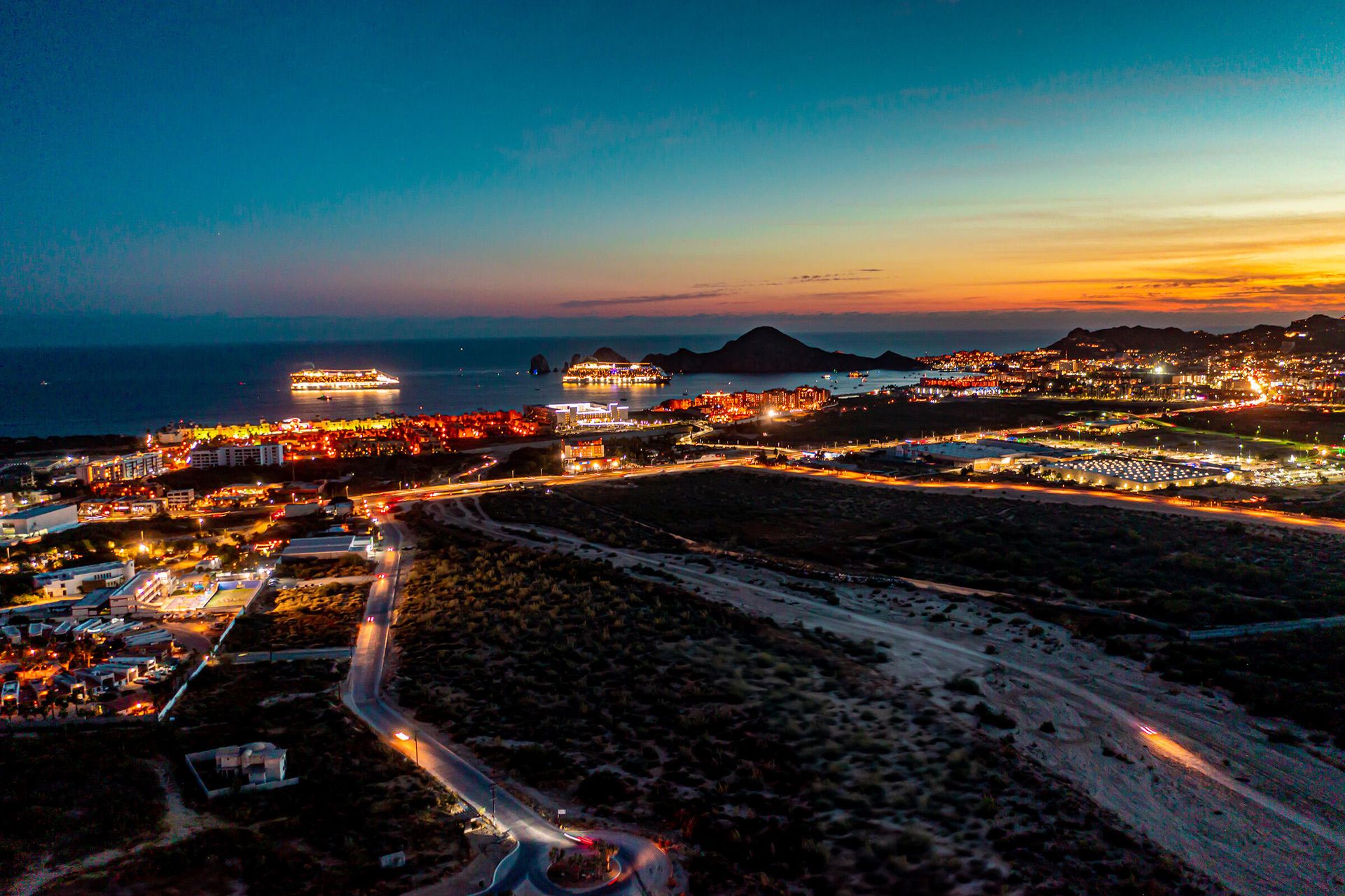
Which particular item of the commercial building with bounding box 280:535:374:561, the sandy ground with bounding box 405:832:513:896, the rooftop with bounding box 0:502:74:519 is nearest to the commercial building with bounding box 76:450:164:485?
the rooftop with bounding box 0:502:74:519

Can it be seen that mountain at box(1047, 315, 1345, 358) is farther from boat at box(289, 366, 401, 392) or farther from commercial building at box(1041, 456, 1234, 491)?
boat at box(289, 366, 401, 392)

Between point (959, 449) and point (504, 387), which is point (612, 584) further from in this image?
point (504, 387)

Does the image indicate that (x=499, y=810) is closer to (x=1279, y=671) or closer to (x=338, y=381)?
(x=1279, y=671)

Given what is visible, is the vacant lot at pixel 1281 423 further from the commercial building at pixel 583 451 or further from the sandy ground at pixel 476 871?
the sandy ground at pixel 476 871

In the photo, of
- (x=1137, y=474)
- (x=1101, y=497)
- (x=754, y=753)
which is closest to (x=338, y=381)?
(x=1137, y=474)

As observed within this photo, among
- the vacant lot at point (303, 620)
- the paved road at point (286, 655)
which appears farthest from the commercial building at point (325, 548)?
the paved road at point (286, 655)

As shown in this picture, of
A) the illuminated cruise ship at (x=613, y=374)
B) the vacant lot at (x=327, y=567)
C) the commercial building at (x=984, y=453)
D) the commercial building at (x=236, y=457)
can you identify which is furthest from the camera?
the illuminated cruise ship at (x=613, y=374)

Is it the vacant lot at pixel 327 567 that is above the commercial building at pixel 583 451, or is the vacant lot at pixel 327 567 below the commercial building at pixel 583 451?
below
